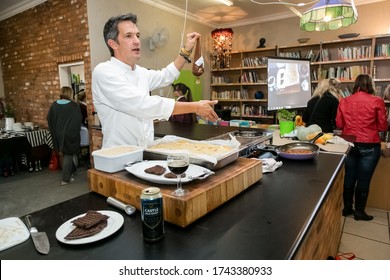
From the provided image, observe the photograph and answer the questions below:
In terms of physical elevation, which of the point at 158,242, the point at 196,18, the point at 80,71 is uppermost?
the point at 196,18

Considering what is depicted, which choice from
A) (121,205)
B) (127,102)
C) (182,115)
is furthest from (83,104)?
(121,205)

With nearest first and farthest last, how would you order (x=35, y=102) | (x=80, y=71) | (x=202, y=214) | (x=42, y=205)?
(x=202, y=214) → (x=42, y=205) → (x=35, y=102) → (x=80, y=71)

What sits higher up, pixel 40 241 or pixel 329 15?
pixel 329 15

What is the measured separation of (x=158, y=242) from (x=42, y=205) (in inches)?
127

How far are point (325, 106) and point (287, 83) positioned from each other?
68cm

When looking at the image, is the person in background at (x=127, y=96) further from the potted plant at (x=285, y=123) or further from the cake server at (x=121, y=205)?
the potted plant at (x=285, y=123)

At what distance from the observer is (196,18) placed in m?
6.10

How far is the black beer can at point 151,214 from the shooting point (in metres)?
0.83

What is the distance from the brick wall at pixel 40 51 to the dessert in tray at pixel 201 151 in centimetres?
328

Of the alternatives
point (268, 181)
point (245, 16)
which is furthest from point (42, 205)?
point (245, 16)

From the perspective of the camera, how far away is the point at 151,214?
84cm

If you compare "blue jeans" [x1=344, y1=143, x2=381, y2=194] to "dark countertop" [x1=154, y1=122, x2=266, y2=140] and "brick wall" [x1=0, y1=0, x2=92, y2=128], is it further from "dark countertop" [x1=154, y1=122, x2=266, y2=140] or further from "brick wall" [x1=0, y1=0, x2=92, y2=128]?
"brick wall" [x1=0, y1=0, x2=92, y2=128]

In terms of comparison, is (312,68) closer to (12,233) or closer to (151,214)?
(151,214)

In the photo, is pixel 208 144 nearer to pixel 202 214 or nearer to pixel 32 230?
pixel 202 214
